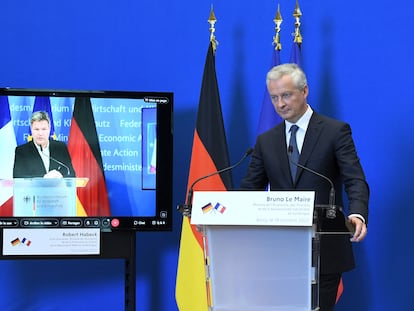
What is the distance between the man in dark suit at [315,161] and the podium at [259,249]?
408mm

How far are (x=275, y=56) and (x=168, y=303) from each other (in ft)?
5.54

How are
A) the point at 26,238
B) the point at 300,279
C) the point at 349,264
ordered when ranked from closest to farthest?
the point at 300,279 < the point at 349,264 < the point at 26,238

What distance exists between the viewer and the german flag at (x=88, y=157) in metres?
3.15

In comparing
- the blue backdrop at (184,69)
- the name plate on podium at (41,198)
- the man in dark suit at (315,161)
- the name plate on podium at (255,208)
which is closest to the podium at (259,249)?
the name plate on podium at (255,208)

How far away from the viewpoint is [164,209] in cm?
320

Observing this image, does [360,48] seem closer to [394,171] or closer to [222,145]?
[394,171]

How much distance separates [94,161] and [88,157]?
1.5 inches

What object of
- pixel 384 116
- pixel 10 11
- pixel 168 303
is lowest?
pixel 168 303

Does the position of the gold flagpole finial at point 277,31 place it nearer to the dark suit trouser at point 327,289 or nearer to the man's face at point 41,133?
the man's face at point 41,133

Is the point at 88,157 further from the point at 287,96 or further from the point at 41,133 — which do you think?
the point at 287,96

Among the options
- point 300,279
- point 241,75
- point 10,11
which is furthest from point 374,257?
point 10,11

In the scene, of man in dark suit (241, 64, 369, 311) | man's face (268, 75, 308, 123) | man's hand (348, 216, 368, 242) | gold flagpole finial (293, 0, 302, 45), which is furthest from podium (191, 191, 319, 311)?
gold flagpole finial (293, 0, 302, 45)

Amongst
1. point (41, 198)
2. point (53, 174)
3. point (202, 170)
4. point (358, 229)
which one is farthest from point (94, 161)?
point (358, 229)

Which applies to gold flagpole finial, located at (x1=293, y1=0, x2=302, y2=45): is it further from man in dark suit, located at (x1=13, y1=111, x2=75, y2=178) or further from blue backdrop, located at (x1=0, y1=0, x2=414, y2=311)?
man in dark suit, located at (x1=13, y1=111, x2=75, y2=178)
